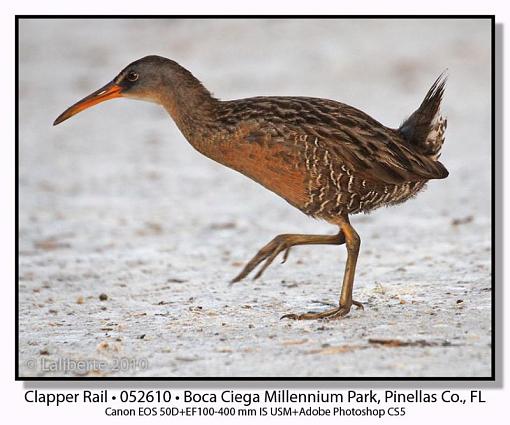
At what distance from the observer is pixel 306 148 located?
19.3ft

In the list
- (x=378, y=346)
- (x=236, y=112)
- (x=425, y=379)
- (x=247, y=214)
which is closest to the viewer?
(x=425, y=379)

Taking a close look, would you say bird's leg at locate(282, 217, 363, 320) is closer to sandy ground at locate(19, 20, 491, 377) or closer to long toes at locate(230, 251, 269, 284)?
sandy ground at locate(19, 20, 491, 377)

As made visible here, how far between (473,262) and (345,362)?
2.70 metres

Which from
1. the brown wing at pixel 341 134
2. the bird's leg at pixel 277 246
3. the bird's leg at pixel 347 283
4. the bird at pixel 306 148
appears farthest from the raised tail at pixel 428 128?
the bird's leg at pixel 277 246

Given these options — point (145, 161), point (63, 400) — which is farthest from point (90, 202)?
point (63, 400)

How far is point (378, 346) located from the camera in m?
5.43

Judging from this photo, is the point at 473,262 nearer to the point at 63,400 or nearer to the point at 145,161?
the point at 63,400

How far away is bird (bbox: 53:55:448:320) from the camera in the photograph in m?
5.89

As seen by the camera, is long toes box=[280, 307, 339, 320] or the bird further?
long toes box=[280, 307, 339, 320]

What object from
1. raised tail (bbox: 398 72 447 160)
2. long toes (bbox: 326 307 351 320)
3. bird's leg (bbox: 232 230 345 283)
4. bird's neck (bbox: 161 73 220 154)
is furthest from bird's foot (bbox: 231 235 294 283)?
raised tail (bbox: 398 72 447 160)
